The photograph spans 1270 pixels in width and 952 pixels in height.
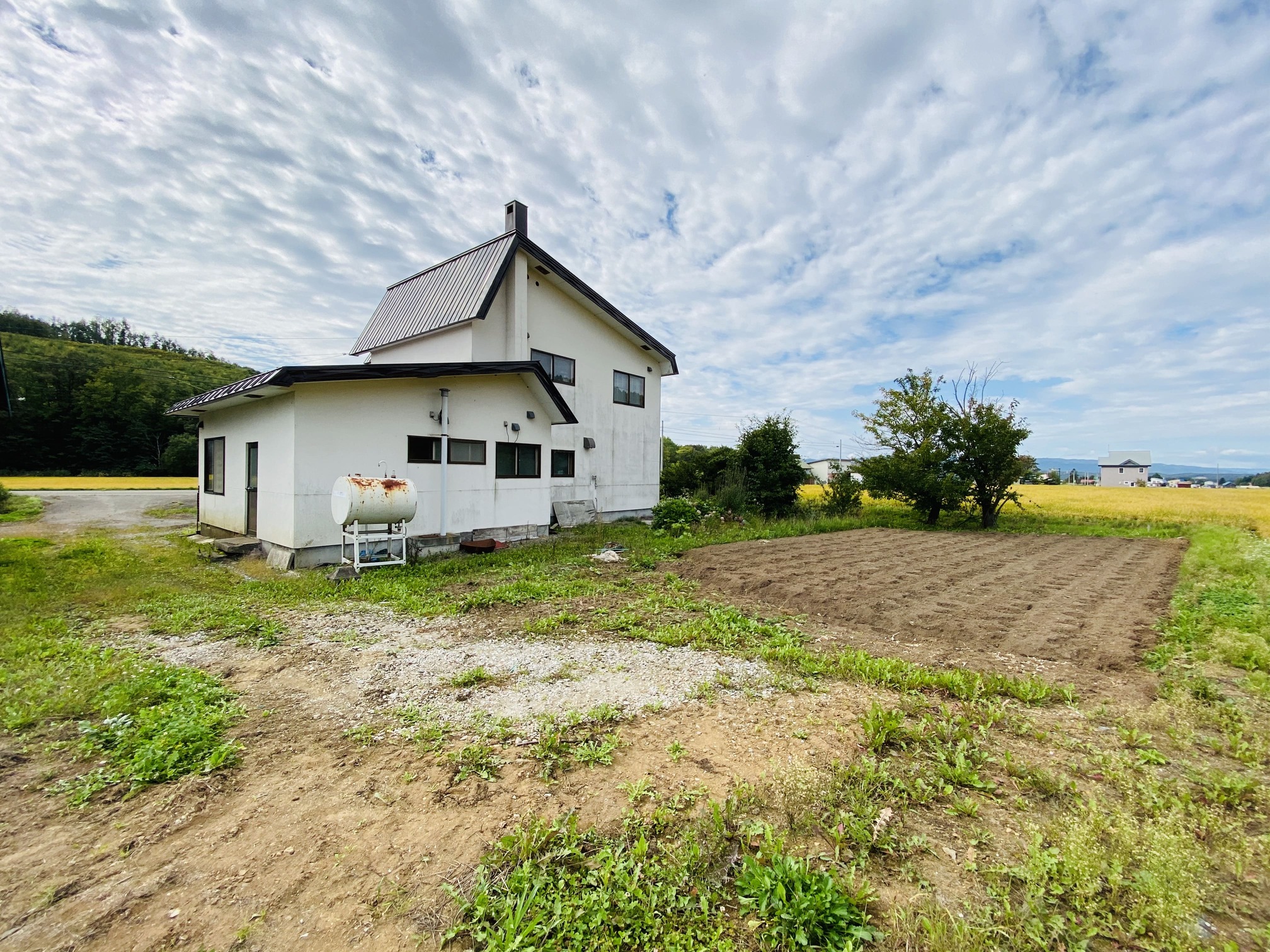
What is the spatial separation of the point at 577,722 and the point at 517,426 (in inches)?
330

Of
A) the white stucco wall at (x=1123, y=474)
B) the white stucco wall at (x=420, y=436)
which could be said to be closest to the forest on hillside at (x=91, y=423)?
the white stucco wall at (x=420, y=436)

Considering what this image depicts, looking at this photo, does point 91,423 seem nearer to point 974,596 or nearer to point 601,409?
point 601,409

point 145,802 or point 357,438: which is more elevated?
point 357,438

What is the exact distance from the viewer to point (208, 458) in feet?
37.1

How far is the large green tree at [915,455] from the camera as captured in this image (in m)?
16.6

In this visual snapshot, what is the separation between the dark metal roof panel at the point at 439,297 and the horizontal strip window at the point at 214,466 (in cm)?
477

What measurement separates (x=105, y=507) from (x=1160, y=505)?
123 feet

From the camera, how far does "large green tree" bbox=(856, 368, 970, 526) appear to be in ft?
54.6

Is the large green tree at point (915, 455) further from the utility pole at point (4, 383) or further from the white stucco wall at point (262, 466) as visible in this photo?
the utility pole at point (4, 383)

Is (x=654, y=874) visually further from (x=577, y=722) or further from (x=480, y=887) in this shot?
(x=577, y=722)

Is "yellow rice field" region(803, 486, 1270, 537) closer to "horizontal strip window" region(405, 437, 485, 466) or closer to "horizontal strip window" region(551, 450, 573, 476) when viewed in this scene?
"horizontal strip window" region(551, 450, 573, 476)

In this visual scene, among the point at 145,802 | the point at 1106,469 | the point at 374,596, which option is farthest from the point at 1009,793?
the point at 1106,469

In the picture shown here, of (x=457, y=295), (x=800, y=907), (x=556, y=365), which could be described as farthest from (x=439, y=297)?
(x=800, y=907)

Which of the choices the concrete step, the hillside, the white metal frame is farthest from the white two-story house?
the hillside
